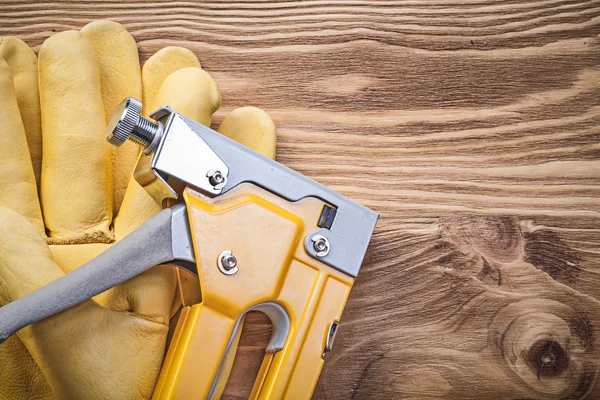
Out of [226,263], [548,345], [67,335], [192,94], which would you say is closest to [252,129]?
[192,94]

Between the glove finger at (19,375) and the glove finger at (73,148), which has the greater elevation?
the glove finger at (73,148)

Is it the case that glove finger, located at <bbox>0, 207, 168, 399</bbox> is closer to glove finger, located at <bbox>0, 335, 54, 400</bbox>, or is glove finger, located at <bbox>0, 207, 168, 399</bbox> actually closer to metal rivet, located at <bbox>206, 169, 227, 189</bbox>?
glove finger, located at <bbox>0, 335, 54, 400</bbox>

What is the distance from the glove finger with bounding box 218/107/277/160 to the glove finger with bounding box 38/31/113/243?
0.14 m

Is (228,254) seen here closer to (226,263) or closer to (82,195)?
(226,263)

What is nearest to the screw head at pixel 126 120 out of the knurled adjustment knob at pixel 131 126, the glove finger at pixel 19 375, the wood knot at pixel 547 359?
the knurled adjustment knob at pixel 131 126

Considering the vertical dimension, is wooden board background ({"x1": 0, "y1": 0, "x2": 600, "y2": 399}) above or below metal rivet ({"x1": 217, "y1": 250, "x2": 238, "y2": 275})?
above

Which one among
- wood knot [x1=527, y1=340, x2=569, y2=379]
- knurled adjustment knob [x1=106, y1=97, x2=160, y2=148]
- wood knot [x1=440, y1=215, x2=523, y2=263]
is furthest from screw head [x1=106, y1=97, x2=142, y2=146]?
wood knot [x1=527, y1=340, x2=569, y2=379]

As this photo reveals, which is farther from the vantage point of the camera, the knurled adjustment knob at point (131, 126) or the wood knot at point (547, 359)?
the wood knot at point (547, 359)

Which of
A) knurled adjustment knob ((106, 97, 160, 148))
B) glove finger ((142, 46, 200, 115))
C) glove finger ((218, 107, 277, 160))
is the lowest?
knurled adjustment knob ((106, 97, 160, 148))

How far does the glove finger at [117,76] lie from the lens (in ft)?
2.07

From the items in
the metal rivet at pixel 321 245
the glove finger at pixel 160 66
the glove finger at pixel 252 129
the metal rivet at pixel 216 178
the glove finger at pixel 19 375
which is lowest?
the glove finger at pixel 19 375

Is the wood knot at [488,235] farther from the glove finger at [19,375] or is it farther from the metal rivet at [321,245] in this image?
the glove finger at [19,375]

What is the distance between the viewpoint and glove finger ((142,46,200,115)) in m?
0.65

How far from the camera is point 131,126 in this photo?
0.51 m
